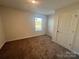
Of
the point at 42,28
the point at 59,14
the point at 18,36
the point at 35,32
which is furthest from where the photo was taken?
the point at 42,28

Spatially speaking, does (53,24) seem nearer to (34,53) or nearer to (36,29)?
(36,29)

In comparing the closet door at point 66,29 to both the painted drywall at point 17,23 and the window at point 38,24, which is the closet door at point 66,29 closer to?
the window at point 38,24

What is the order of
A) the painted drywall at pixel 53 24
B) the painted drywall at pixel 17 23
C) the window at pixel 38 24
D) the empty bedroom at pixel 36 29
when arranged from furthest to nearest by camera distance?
the window at pixel 38 24 → the painted drywall at pixel 53 24 → the painted drywall at pixel 17 23 → the empty bedroom at pixel 36 29

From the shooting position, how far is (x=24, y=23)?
4.28m

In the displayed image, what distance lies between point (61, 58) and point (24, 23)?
3.44 meters

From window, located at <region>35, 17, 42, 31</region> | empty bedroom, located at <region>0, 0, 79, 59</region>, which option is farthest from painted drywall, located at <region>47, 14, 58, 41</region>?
window, located at <region>35, 17, 42, 31</region>

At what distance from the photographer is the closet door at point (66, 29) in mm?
2652

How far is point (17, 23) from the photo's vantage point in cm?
391

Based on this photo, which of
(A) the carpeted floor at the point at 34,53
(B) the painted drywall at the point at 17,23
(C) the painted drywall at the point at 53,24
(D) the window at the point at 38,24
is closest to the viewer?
(A) the carpeted floor at the point at 34,53

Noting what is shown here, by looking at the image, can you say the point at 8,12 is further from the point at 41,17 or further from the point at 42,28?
the point at 42,28

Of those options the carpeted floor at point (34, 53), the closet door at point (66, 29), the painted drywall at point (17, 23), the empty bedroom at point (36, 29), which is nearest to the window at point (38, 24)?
the empty bedroom at point (36, 29)

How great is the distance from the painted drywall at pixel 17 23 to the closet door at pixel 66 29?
2440mm

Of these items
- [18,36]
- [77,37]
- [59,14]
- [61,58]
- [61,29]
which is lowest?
[61,58]

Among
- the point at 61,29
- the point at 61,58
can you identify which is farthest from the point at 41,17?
the point at 61,58
